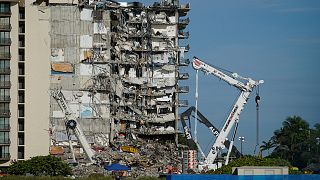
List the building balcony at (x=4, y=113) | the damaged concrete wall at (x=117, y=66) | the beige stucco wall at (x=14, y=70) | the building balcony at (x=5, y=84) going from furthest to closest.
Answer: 1. the damaged concrete wall at (x=117, y=66)
2. the building balcony at (x=5, y=84)
3. the beige stucco wall at (x=14, y=70)
4. the building balcony at (x=4, y=113)

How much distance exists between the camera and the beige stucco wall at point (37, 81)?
134 metres

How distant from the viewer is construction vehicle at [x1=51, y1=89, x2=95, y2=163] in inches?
4956

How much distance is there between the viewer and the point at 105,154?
432 feet

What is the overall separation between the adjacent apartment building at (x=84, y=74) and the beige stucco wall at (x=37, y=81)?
0.14 m

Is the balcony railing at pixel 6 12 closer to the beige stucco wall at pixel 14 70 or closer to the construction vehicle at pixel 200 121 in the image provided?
the beige stucco wall at pixel 14 70

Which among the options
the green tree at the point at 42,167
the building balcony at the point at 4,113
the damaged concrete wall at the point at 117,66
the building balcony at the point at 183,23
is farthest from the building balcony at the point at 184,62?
the green tree at the point at 42,167

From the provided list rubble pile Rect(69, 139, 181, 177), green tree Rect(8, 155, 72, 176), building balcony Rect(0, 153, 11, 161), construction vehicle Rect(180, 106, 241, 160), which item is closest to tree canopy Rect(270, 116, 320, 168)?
construction vehicle Rect(180, 106, 241, 160)

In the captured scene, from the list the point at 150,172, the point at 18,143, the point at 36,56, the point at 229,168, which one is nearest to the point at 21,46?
the point at 36,56

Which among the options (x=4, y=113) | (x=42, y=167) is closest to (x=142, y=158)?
(x=42, y=167)

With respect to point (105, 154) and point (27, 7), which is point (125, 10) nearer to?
point (27, 7)

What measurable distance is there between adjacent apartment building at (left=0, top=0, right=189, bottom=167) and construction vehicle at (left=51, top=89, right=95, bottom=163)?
116 inches

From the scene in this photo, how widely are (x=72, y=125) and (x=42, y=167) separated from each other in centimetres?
876

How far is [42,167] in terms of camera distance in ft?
389

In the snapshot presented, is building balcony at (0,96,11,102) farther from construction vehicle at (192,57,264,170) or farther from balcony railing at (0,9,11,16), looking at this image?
construction vehicle at (192,57,264,170)
